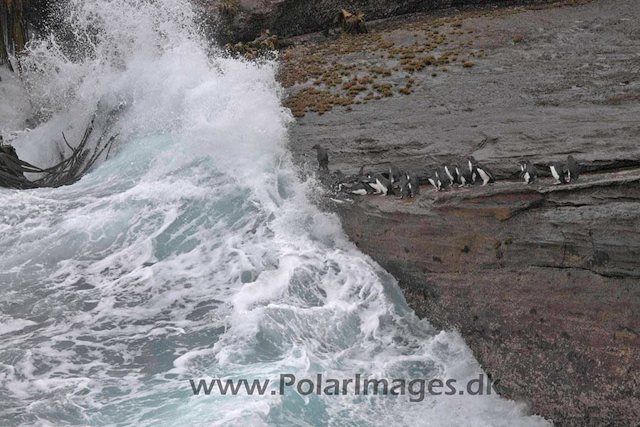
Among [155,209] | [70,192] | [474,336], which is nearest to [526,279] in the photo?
[474,336]

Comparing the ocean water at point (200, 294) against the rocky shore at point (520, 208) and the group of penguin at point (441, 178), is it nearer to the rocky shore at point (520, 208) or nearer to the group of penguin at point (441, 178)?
the rocky shore at point (520, 208)

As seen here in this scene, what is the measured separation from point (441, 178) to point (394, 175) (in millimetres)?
1222

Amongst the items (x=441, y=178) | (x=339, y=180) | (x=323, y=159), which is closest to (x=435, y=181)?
(x=441, y=178)

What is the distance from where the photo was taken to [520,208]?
11641 millimetres

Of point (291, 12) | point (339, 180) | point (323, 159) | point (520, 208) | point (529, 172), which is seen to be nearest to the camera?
point (520, 208)

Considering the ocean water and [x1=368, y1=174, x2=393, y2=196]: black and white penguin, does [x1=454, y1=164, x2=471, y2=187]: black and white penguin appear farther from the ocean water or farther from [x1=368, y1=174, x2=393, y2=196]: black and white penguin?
the ocean water

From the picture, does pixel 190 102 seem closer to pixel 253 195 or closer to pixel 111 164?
pixel 111 164

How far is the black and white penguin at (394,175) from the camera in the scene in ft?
44.4

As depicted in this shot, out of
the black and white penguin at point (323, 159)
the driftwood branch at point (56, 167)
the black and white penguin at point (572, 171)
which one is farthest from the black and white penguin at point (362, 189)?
the driftwood branch at point (56, 167)

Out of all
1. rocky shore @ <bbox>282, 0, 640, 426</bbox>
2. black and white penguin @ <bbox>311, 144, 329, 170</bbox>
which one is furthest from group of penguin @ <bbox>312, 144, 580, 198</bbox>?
black and white penguin @ <bbox>311, 144, 329, 170</bbox>

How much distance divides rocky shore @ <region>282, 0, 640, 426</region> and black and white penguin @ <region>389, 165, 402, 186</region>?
448mm

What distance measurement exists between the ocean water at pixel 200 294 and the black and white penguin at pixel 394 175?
167 centimetres

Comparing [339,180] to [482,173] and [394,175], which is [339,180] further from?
[482,173]

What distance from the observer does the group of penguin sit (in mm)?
11836
